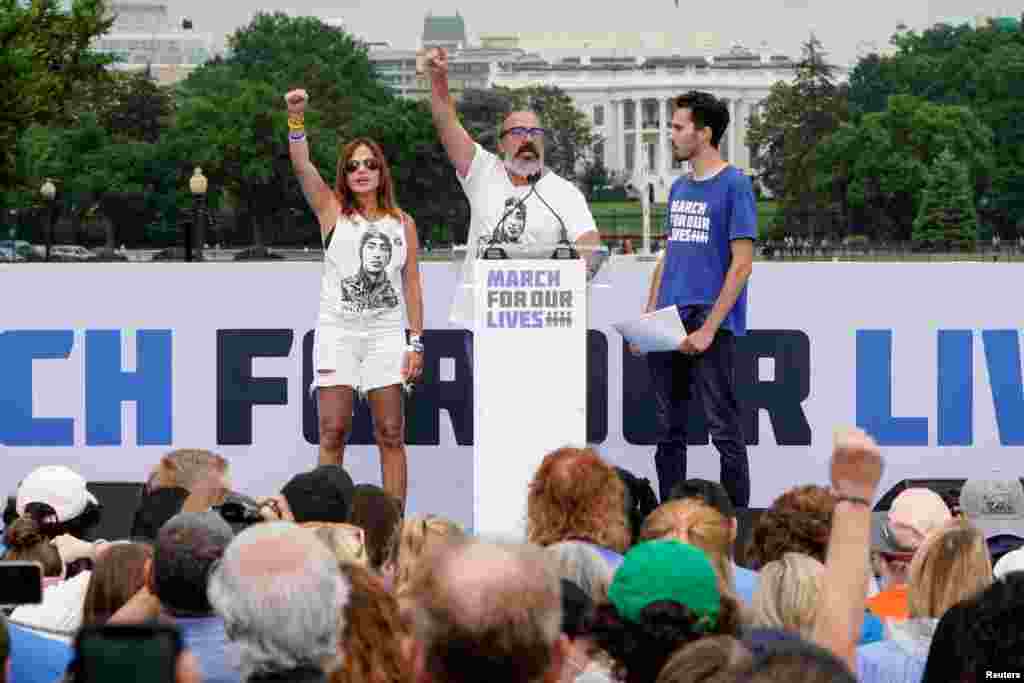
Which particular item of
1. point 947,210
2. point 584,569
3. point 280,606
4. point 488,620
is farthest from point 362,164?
point 947,210

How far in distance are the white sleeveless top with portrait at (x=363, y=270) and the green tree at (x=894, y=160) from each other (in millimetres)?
87086

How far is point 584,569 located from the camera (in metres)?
5.32

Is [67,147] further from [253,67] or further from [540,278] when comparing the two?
[540,278]

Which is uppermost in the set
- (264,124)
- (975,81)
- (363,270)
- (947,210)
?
(975,81)

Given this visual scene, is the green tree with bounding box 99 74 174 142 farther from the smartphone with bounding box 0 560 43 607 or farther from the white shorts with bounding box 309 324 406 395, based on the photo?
the smartphone with bounding box 0 560 43 607

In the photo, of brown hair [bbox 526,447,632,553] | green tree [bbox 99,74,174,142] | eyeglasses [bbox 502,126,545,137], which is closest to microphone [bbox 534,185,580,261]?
eyeglasses [bbox 502,126,545,137]

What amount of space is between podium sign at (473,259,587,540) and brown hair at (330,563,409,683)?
423 cm

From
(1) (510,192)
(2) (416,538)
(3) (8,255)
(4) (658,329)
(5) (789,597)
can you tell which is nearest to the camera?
(5) (789,597)

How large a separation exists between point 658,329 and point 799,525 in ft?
9.60

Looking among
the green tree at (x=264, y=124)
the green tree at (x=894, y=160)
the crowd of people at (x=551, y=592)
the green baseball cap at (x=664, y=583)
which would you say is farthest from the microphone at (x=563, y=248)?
the green tree at (x=894, y=160)

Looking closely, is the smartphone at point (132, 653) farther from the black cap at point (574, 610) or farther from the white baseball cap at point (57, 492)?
the white baseball cap at point (57, 492)

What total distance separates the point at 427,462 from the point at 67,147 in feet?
290

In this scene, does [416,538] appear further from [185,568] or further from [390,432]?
[390,432]

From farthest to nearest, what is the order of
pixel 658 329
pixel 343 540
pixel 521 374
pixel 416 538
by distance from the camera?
pixel 658 329
pixel 521 374
pixel 416 538
pixel 343 540
